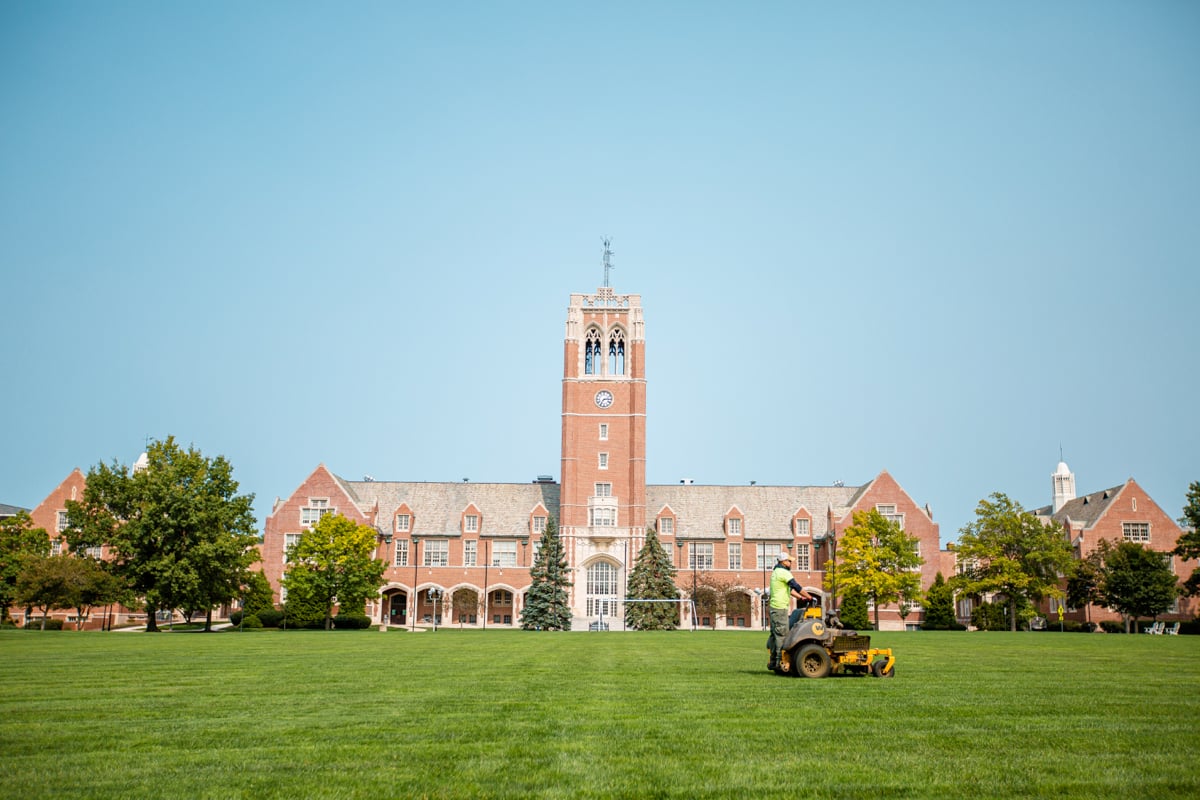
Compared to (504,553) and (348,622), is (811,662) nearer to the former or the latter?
(348,622)

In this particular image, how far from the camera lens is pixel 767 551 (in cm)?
8338

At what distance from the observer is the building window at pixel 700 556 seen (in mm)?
83188

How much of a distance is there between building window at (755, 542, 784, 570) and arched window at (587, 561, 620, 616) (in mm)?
12823

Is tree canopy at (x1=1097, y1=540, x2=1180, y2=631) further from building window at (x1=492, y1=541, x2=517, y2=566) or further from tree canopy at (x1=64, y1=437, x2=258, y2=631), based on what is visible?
tree canopy at (x1=64, y1=437, x2=258, y2=631)

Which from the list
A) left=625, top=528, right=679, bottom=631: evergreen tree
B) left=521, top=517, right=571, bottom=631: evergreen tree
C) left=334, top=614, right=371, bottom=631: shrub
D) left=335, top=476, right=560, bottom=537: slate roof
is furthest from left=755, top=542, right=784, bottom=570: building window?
left=334, top=614, right=371, bottom=631: shrub

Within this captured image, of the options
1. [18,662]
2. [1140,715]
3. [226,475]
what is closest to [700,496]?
[226,475]

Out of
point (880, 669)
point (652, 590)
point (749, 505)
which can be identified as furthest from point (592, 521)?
point (880, 669)

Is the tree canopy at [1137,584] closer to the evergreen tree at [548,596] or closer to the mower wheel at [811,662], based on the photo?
the evergreen tree at [548,596]

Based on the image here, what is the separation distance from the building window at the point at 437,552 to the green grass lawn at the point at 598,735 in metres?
65.7

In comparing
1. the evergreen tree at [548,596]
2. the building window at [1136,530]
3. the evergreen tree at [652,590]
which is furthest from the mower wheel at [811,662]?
the building window at [1136,530]

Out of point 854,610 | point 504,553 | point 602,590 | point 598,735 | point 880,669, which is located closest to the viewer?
point 598,735

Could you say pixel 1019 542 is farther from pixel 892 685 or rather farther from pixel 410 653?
pixel 892 685

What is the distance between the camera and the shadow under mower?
55.0 ft

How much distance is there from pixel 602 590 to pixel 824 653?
6352 cm
